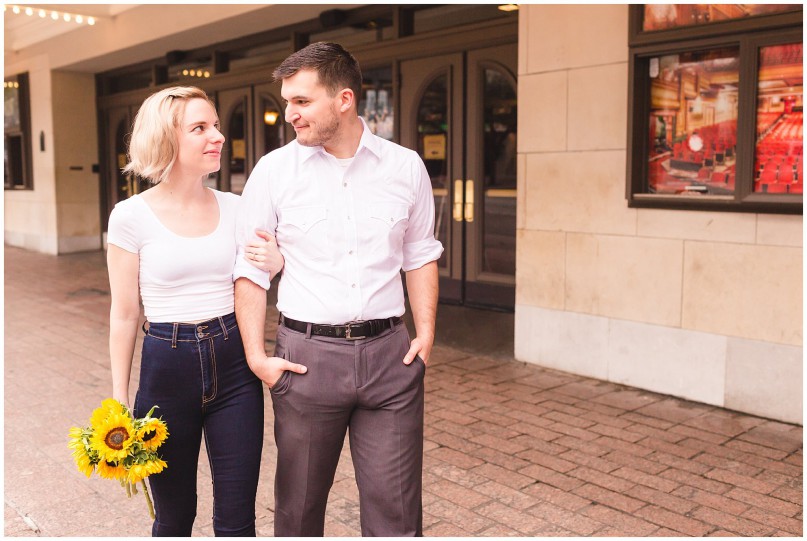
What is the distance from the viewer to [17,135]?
1669 cm

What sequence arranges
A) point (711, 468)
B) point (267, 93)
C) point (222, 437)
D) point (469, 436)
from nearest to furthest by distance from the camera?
1. point (222, 437)
2. point (711, 468)
3. point (469, 436)
4. point (267, 93)

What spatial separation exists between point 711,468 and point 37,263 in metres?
12.7

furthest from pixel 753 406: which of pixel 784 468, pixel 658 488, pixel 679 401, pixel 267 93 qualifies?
pixel 267 93

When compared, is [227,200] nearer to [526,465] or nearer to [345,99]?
[345,99]

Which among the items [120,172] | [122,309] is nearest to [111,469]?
[122,309]

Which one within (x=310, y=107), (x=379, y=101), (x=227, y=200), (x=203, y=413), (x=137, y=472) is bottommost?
(x=137, y=472)

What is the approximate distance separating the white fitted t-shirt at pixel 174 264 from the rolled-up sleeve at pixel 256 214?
7 centimetres

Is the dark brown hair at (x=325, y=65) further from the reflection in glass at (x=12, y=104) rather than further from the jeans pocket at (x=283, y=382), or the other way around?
the reflection in glass at (x=12, y=104)

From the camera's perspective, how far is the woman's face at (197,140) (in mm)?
2592

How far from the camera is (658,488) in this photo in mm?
4074

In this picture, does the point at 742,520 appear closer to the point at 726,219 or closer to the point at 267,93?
the point at 726,219

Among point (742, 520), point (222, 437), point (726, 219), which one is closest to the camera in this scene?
point (222, 437)

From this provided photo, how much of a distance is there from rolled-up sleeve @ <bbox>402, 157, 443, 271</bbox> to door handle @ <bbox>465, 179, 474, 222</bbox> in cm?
587

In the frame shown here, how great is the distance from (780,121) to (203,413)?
13.2 ft
